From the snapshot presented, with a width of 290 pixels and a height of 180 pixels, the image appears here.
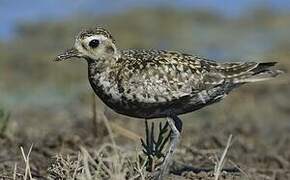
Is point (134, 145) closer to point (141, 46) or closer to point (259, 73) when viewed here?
point (259, 73)

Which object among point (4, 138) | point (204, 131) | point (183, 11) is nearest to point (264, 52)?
point (183, 11)

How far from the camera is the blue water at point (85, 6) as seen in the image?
742 inches

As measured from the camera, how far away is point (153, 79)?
A: 6.67 metres

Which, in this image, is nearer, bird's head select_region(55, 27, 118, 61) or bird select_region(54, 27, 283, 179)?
bird select_region(54, 27, 283, 179)

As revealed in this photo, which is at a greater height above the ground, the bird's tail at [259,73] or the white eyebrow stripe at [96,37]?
the white eyebrow stripe at [96,37]

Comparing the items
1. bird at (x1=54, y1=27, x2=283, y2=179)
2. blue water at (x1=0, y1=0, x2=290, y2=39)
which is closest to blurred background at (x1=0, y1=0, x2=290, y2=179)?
blue water at (x1=0, y1=0, x2=290, y2=39)

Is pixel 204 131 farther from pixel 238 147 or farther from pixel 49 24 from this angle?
pixel 49 24

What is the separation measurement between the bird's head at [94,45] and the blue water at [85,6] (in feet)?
37.7

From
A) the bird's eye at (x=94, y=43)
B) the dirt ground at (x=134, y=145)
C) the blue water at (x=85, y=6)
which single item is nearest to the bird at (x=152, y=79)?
the bird's eye at (x=94, y=43)

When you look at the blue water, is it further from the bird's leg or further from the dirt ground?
the bird's leg

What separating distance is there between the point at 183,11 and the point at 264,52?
3.39 metres

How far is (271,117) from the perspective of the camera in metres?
12.6

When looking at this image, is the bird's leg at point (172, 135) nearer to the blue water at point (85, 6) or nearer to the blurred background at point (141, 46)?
the blurred background at point (141, 46)

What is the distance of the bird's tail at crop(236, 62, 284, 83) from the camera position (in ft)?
23.0
